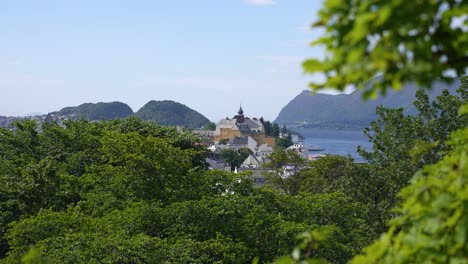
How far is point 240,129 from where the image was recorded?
164000mm

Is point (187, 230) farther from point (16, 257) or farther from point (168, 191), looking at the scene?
point (16, 257)

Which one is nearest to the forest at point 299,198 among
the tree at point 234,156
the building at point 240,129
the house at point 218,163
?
the house at point 218,163

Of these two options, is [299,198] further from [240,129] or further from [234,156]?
[240,129]

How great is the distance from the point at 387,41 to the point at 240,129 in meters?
161

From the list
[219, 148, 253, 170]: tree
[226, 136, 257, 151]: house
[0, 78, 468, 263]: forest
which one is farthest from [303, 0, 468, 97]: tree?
[226, 136, 257, 151]: house

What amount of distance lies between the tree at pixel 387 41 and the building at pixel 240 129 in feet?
511

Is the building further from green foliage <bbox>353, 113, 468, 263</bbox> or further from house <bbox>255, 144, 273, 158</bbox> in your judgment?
green foliage <bbox>353, 113, 468, 263</bbox>

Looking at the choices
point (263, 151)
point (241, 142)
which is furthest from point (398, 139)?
point (241, 142)

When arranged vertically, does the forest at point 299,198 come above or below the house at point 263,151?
above

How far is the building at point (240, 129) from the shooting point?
16105 cm

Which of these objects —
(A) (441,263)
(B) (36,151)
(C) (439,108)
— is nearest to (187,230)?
(C) (439,108)

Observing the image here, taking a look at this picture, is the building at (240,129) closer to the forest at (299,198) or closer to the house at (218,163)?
the house at (218,163)

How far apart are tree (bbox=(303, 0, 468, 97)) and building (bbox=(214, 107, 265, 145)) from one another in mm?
155762

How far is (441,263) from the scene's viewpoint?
318 centimetres
